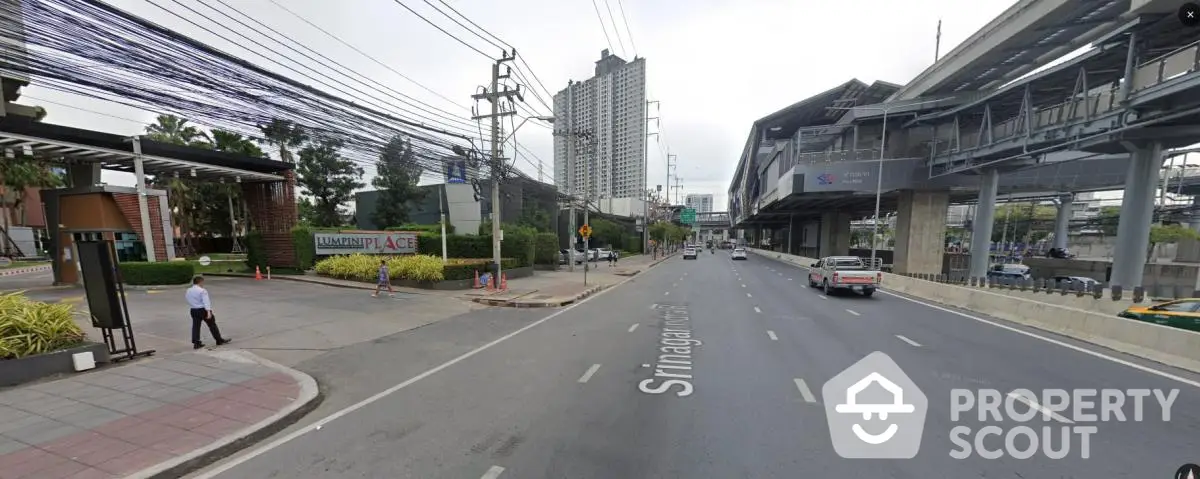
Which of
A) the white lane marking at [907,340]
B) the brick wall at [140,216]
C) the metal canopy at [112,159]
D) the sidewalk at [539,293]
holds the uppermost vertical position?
the metal canopy at [112,159]

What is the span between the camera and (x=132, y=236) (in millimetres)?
20375

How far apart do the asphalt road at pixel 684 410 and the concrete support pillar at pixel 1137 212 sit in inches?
383

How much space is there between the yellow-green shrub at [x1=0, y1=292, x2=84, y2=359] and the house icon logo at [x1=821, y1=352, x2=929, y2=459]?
34.5 feet

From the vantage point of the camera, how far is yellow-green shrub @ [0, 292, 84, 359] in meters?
5.73

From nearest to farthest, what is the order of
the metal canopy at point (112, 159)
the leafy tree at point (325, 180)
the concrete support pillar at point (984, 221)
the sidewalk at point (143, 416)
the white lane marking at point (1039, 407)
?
the sidewalk at point (143, 416) → the white lane marking at point (1039, 407) → the metal canopy at point (112, 159) → the concrete support pillar at point (984, 221) → the leafy tree at point (325, 180)

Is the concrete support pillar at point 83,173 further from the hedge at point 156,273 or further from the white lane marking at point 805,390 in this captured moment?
the white lane marking at point 805,390

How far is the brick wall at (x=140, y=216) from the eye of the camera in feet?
53.1

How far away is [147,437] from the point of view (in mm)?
4188

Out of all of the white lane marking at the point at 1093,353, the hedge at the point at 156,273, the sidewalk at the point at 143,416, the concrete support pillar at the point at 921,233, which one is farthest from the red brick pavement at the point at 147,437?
the concrete support pillar at the point at 921,233

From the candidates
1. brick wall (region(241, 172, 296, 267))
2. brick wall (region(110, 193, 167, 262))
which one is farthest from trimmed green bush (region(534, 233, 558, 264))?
brick wall (region(110, 193, 167, 262))

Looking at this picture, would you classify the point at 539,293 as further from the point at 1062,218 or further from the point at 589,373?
the point at 1062,218

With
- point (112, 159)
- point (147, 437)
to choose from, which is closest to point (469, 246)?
point (112, 159)

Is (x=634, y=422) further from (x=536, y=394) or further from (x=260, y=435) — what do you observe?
(x=260, y=435)

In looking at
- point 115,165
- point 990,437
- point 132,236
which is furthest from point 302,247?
point 990,437
